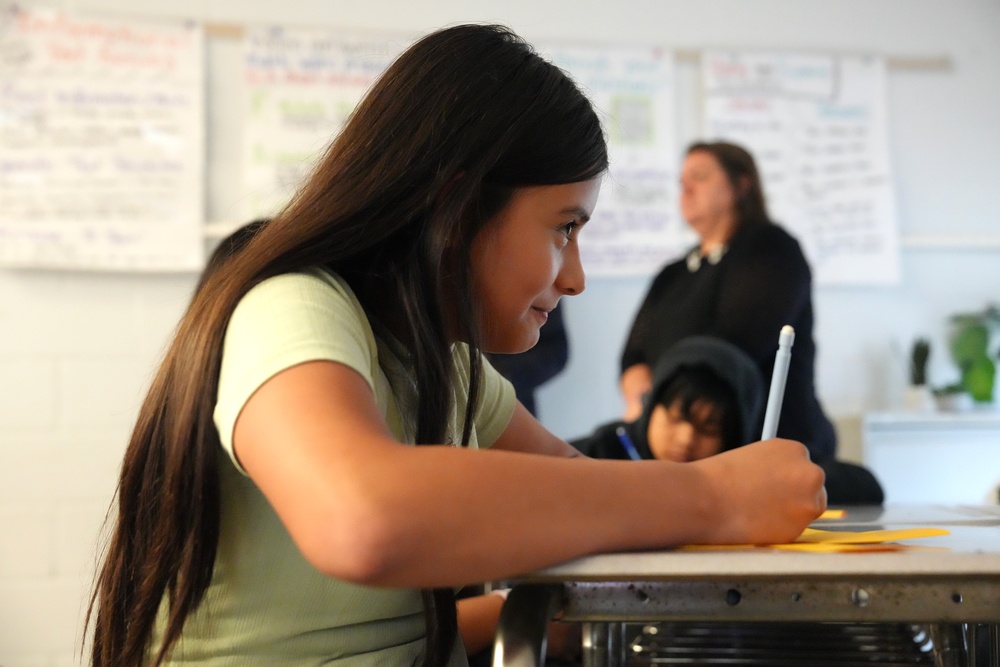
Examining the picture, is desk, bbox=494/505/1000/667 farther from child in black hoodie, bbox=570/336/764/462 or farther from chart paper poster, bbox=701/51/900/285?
chart paper poster, bbox=701/51/900/285

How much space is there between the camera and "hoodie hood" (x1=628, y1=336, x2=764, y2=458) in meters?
1.76

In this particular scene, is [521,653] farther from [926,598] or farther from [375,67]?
[375,67]

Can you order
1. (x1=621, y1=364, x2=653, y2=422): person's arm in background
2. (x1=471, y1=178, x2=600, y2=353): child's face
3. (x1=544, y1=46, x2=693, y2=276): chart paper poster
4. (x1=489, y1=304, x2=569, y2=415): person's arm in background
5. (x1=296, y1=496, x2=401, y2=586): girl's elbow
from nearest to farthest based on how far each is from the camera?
(x1=296, y1=496, x2=401, y2=586): girl's elbow → (x1=471, y1=178, x2=600, y2=353): child's face → (x1=621, y1=364, x2=653, y2=422): person's arm in background → (x1=489, y1=304, x2=569, y2=415): person's arm in background → (x1=544, y1=46, x2=693, y2=276): chart paper poster

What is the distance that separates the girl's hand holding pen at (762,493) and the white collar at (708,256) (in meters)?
1.76

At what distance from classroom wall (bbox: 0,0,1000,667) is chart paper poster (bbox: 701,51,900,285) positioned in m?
0.07

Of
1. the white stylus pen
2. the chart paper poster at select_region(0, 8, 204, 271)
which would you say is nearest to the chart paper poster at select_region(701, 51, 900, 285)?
the chart paper poster at select_region(0, 8, 204, 271)

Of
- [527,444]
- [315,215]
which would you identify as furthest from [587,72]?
[315,215]

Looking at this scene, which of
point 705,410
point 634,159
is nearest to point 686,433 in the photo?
point 705,410

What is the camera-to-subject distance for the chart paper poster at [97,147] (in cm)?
273

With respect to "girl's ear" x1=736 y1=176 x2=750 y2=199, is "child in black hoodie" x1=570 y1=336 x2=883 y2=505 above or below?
below

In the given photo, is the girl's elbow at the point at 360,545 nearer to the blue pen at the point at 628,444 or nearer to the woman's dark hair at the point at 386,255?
the woman's dark hair at the point at 386,255

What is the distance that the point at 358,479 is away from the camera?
535 millimetres

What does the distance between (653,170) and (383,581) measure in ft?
8.63

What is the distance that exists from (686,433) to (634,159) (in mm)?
1443
